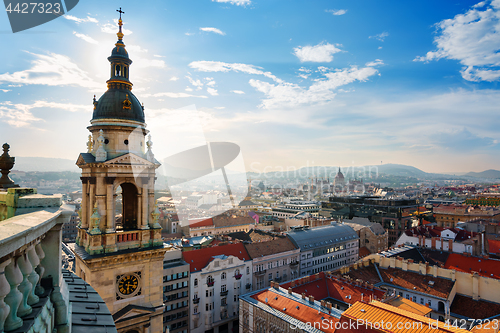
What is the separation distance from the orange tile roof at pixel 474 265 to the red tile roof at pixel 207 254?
3283 cm

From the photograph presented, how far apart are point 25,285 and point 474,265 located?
55688 millimetres

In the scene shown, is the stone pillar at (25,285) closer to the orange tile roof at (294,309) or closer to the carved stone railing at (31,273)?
the carved stone railing at (31,273)

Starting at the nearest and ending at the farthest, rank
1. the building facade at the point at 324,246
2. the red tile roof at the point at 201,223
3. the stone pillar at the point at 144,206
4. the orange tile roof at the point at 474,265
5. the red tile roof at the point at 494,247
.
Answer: the stone pillar at the point at 144,206 → the orange tile roof at the point at 474,265 → the red tile roof at the point at 494,247 → the building facade at the point at 324,246 → the red tile roof at the point at 201,223

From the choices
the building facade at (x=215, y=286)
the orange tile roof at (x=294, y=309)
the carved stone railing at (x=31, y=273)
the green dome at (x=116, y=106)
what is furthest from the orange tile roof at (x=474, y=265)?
the carved stone railing at (x=31, y=273)

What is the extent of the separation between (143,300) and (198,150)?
12.6 m

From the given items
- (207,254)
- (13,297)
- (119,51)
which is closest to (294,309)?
(207,254)

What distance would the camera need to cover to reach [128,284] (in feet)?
52.0

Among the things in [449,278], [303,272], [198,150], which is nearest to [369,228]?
[303,272]

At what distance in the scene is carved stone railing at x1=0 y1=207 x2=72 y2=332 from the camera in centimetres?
355

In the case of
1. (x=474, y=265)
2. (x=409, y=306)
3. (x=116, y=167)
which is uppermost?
(x=116, y=167)

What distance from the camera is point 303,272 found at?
191 feet

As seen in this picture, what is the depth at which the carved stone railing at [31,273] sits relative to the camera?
355 centimetres

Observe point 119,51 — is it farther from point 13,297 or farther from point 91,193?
point 13,297

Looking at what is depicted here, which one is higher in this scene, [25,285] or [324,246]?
[25,285]
